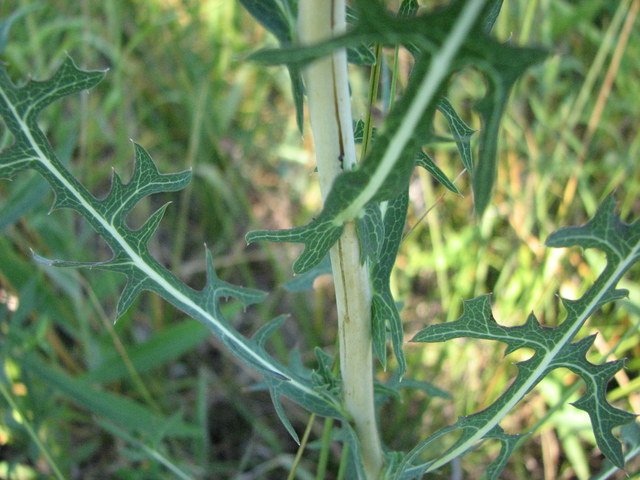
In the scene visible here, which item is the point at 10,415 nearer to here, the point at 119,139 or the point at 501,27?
the point at 119,139

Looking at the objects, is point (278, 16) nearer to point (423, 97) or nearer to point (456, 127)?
point (456, 127)

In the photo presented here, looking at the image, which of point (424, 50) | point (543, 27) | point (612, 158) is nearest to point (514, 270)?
point (612, 158)

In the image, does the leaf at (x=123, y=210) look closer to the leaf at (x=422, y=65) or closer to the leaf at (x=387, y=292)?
the leaf at (x=387, y=292)

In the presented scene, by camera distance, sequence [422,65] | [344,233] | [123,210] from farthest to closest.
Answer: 1. [123,210]
2. [344,233]
3. [422,65]

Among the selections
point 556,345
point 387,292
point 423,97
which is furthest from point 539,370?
point 423,97

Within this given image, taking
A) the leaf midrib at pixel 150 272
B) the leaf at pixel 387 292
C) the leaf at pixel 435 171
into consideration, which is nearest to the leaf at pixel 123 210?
the leaf midrib at pixel 150 272

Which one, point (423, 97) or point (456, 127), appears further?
point (456, 127)
